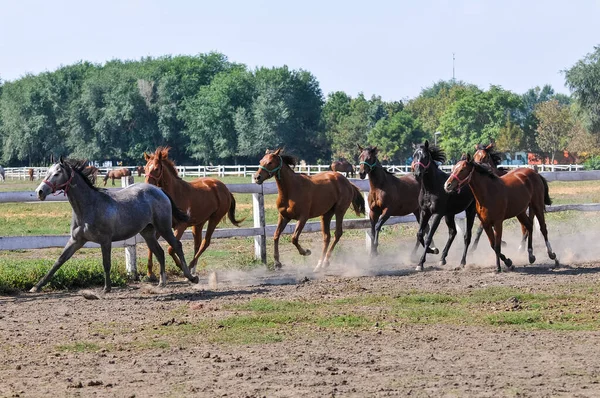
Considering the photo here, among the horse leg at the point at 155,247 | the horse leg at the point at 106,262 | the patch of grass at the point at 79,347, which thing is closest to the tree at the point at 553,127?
the horse leg at the point at 155,247

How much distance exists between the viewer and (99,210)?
12.5 m

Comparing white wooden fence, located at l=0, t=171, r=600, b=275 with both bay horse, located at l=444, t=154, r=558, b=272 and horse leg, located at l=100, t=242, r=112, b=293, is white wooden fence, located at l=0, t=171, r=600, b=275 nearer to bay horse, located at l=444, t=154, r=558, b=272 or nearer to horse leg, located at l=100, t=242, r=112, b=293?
horse leg, located at l=100, t=242, r=112, b=293

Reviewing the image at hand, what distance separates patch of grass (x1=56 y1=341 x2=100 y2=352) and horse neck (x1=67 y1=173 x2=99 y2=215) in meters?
3.60

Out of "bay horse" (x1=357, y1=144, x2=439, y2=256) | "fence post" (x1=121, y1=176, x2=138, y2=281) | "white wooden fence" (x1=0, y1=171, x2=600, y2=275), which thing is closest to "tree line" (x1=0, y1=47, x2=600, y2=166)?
"white wooden fence" (x1=0, y1=171, x2=600, y2=275)

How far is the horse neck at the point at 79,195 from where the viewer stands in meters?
12.4

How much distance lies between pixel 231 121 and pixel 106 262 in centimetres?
9918

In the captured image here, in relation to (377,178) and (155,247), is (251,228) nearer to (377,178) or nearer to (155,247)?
(377,178)

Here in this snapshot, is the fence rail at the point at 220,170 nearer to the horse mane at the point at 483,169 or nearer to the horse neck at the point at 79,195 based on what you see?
the horse mane at the point at 483,169

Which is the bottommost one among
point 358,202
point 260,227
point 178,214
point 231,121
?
point 260,227

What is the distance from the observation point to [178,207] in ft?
47.3

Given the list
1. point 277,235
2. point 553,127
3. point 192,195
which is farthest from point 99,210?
point 553,127

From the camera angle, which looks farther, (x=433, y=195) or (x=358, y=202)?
(x=358, y=202)

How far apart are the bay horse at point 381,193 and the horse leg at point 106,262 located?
5.76 m

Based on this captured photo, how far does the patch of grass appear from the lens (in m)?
8.78
